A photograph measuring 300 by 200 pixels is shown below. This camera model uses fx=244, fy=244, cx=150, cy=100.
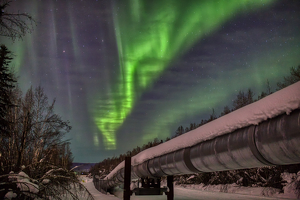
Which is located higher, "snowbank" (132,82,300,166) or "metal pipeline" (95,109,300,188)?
"snowbank" (132,82,300,166)

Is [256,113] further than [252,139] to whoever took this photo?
No

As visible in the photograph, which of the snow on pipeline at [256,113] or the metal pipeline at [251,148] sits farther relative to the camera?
A: the metal pipeline at [251,148]

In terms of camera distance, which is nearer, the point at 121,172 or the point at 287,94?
the point at 287,94

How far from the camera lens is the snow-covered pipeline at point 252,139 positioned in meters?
3.09

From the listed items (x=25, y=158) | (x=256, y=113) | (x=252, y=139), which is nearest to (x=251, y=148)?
(x=252, y=139)

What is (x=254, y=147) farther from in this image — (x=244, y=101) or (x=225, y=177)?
(x=244, y=101)

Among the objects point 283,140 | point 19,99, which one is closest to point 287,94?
point 283,140

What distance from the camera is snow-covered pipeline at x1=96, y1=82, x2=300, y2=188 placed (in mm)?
3086

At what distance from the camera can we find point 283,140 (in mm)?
3207

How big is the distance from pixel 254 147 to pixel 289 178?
54.0 ft

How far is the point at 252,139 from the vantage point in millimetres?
3723

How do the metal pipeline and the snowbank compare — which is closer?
the snowbank

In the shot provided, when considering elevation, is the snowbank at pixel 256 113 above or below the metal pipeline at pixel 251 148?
above

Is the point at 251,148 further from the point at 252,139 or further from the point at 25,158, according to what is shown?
the point at 25,158
